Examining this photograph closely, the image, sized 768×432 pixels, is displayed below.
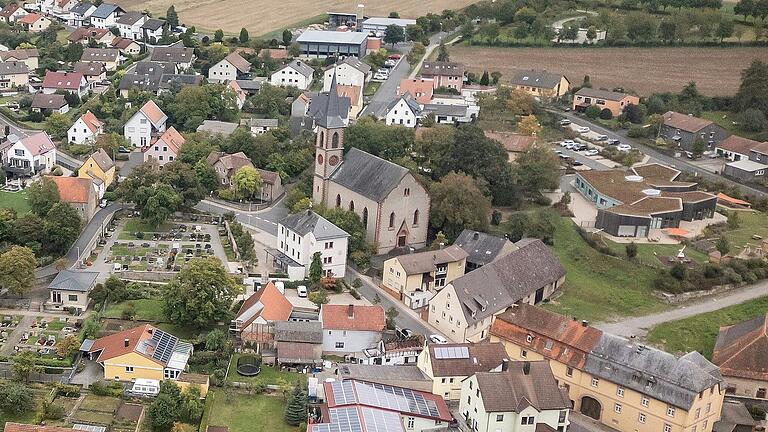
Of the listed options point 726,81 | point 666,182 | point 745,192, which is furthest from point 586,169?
point 726,81

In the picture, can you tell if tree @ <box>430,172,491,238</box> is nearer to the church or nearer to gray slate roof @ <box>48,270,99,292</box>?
the church

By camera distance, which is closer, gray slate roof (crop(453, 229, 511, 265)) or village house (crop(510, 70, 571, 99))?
gray slate roof (crop(453, 229, 511, 265))

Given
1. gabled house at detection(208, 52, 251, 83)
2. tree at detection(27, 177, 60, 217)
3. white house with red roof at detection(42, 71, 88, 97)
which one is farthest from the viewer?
gabled house at detection(208, 52, 251, 83)

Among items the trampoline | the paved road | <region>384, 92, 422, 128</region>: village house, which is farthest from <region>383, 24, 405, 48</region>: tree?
the trampoline

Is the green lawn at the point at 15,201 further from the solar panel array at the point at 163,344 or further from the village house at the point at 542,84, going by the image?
the village house at the point at 542,84

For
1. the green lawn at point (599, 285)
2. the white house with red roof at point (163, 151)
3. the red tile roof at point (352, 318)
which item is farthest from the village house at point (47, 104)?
the green lawn at point (599, 285)

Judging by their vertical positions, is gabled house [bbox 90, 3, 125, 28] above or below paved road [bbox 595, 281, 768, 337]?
above

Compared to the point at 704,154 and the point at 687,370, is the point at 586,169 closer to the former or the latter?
the point at 704,154
